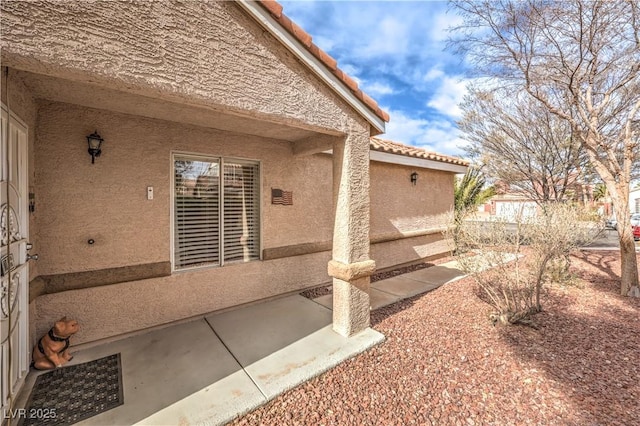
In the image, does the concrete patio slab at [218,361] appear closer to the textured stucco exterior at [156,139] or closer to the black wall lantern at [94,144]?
the textured stucco exterior at [156,139]

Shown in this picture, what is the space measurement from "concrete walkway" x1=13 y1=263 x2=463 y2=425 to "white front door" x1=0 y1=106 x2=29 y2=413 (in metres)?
0.45

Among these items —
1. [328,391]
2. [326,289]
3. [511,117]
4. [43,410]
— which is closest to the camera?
[43,410]

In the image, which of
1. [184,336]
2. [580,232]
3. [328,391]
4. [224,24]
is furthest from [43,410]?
[580,232]

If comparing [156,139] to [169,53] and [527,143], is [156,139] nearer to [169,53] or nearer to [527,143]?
[169,53]

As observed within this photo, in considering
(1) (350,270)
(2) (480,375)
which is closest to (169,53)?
(1) (350,270)

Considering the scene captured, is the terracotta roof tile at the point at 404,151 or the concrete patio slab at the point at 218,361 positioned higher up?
the terracotta roof tile at the point at 404,151

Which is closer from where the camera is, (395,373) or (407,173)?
(395,373)

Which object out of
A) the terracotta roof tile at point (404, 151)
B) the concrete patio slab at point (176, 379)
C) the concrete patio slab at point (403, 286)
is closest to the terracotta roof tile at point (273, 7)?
the terracotta roof tile at point (404, 151)

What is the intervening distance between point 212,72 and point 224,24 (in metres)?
0.61

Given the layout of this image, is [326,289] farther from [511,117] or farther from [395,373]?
[511,117]

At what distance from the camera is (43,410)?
9.70 ft

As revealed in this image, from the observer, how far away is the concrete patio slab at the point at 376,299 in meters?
5.93

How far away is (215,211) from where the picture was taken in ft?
18.4

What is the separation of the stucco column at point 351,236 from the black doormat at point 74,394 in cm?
321
